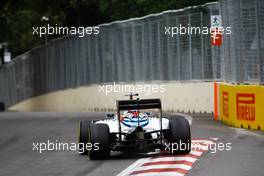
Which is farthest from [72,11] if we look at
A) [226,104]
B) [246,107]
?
[246,107]

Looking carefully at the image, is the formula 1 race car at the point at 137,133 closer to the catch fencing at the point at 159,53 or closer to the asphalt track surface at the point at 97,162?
the asphalt track surface at the point at 97,162

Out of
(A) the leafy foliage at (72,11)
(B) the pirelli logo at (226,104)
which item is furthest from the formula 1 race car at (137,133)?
(A) the leafy foliage at (72,11)

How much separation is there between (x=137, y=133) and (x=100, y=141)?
636mm

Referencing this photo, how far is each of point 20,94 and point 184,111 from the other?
34209mm

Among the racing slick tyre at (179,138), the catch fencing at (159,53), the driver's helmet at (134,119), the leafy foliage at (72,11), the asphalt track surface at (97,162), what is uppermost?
the leafy foliage at (72,11)

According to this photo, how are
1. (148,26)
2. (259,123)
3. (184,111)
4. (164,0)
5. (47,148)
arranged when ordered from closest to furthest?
(47,148) < (259,123) < (184,111) < (148,26) < (164,0)

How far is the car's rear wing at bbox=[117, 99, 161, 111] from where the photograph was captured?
57.5ft

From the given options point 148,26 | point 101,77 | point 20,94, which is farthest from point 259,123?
point 20,94

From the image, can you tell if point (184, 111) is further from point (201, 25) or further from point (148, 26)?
point (148, 26)

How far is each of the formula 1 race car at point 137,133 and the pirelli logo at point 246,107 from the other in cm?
640

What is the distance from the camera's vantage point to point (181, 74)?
36500 millimetres

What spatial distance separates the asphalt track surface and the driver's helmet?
0.58m

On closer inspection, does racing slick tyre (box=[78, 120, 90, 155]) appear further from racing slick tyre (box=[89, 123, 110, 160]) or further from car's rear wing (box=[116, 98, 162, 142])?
car's rear wing (box=[116, 98, 162, 142])

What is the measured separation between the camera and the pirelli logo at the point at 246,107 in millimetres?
24266
